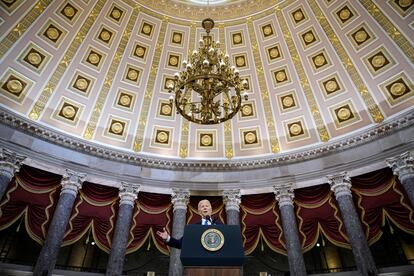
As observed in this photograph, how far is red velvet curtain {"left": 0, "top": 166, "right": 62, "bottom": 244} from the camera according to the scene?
1102cm

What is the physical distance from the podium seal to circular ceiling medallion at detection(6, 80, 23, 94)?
40.1 feet

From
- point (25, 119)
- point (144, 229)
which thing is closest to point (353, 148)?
point (144, 229)

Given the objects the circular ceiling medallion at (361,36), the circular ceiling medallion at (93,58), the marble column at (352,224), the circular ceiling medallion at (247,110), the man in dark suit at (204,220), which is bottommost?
the man in dark suit at (204,220)

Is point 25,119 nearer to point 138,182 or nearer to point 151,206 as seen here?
point 138,182

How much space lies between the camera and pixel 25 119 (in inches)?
476

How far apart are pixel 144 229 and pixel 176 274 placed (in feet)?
8.67

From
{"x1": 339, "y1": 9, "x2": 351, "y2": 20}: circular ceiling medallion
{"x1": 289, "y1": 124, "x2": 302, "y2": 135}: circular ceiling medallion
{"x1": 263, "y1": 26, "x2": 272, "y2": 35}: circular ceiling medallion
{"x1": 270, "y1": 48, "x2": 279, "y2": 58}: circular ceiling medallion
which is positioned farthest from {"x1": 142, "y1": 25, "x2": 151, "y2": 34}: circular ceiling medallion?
{"x1": 339, "y1": 9, "x2": 351, "y2": 20}: circular ceiling medallion

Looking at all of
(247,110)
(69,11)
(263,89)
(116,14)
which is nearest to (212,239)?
(247,110)

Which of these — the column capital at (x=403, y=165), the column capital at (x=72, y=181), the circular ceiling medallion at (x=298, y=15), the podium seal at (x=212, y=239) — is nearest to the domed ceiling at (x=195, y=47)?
the circular ceiling medallion at (x=298, y=15)

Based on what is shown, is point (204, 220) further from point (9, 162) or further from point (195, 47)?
point (195, 47)

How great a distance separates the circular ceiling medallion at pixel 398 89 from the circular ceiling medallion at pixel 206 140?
839cm

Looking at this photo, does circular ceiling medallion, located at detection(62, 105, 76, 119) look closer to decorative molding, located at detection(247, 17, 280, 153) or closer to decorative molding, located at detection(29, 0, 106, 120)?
decorative molding, located at detection(29, 0, 106, 120)

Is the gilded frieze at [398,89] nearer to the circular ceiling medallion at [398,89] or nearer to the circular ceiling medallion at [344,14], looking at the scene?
the circular ceiling medallion at [398,89]

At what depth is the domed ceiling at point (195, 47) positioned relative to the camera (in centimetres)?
1267
